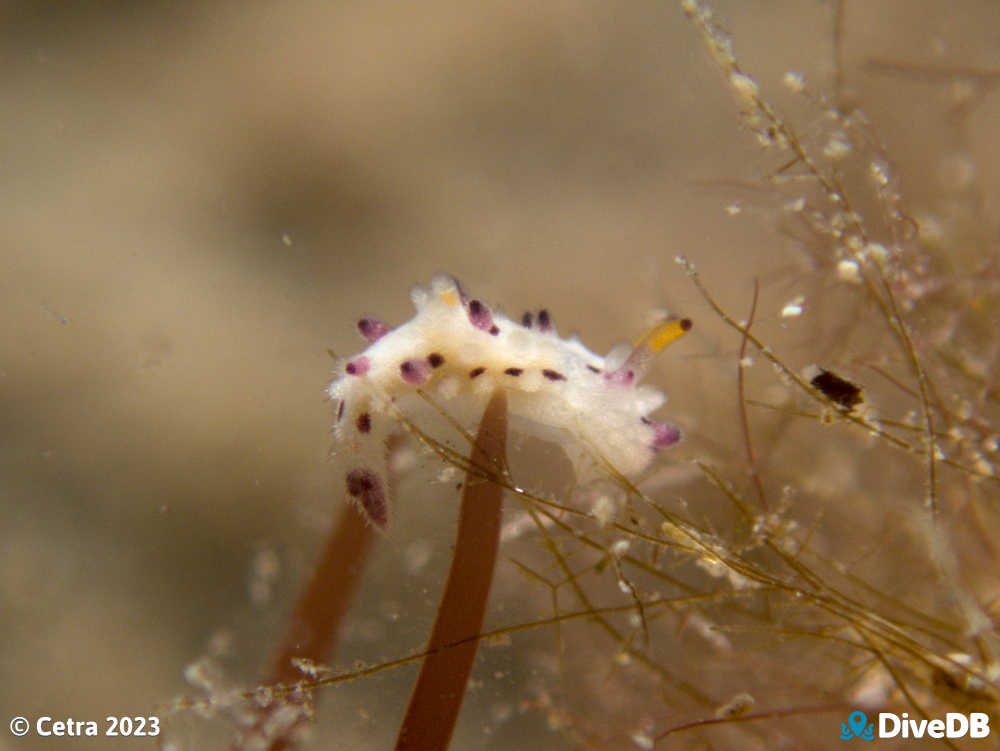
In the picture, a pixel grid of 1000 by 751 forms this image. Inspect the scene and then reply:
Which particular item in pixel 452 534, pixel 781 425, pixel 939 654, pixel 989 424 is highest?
pixel 781 425

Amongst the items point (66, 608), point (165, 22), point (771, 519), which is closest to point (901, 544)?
point (771, 519)

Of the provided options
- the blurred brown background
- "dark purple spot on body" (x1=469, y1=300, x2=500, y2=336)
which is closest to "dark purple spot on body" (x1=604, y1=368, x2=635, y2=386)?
"dark purple spot on body" (x1=469, y1=300, x2=500, y2=336)

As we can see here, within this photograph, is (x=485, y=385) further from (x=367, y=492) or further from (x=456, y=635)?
(x=456, y=635)

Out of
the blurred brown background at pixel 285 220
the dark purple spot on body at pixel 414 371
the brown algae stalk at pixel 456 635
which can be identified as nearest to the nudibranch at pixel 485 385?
the dark purple spot on body at pixel 414 371

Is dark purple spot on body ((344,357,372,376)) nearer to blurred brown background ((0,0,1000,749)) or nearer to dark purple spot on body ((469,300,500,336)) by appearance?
dark purple spot on body ((469,300,500,336))

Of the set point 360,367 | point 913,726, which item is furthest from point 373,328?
point 913,726

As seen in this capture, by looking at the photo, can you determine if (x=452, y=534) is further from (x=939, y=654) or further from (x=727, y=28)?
(x=727, y=28)

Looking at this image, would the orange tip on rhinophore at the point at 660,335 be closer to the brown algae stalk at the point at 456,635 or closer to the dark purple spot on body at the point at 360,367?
the brown algae stalk at the point at 456,635
